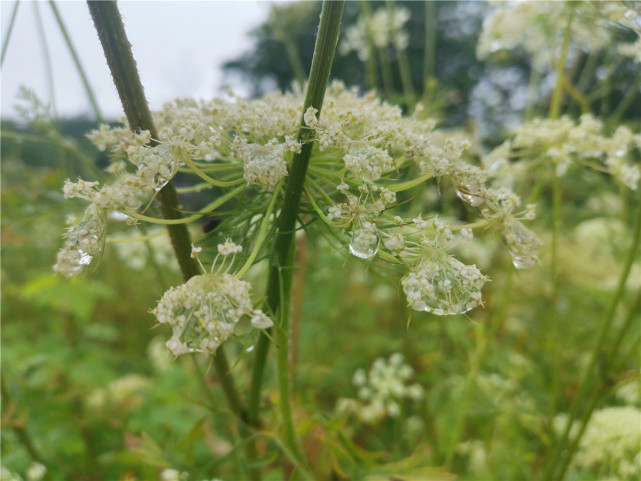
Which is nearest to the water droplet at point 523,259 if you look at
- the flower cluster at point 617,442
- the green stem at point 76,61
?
the flower cluster at point 617,442

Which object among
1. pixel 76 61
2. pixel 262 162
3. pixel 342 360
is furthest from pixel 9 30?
pixel 342 360

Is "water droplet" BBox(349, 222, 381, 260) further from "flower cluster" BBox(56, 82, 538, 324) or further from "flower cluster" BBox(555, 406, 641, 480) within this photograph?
"flower cluster" BBox(555, 406, 641, 480)

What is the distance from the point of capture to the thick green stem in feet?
2.17

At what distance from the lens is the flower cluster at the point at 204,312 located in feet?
1.82

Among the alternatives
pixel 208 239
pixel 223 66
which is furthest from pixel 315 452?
pixel 223 66

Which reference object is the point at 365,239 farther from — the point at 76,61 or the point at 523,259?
the point at 76,61

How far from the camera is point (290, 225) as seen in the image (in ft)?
2.44

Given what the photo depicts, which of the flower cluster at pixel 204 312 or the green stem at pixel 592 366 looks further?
the green stem at pixel 592 366

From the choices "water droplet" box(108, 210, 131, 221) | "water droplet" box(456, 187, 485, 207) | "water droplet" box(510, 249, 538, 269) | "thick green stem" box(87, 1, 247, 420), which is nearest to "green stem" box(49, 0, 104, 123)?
"thick green stem" box(87, 1, 247, 420)

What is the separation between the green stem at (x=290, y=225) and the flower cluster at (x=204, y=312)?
12cm

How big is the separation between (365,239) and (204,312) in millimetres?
241

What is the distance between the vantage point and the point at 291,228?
2.48 feet

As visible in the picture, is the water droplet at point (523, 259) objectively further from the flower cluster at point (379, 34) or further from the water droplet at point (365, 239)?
the flower cluster at point (379, 34)

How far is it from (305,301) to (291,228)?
5.75 feet
